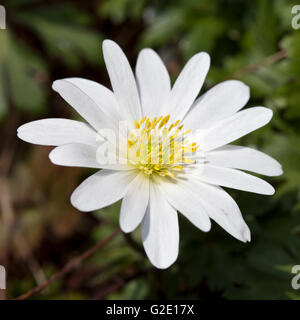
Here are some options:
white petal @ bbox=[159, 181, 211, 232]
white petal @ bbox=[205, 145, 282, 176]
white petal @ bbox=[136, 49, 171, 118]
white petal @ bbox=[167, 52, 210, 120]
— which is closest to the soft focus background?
white petal @ bbox=[205, 145, 282, 176]

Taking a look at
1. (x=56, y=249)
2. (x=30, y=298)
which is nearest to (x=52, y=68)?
(x=56, y=249)

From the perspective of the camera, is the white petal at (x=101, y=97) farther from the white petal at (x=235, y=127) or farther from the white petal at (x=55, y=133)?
the white petal at (x=235, y=127)

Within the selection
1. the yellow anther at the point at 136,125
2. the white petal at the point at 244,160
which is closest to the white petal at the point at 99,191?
the yellow anther at the point at 136,125

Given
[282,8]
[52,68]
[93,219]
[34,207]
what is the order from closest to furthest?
1. [282,8]
2. [34,207]
3. [93,219]
4. [52,68]

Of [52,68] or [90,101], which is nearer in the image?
[90,101]

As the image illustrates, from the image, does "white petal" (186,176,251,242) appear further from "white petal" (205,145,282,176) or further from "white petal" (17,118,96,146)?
"white petal" (17,118,96,146)
